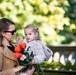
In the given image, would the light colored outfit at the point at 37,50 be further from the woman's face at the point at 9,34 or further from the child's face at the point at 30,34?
the woman's face at the point at 9,34

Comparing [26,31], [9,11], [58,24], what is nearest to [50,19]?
[58,24]

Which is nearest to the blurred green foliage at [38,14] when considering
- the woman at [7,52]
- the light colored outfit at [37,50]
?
the light colored outfit at [37,50]

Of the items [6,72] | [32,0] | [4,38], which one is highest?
[32,0]

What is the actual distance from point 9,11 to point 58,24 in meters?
1.65

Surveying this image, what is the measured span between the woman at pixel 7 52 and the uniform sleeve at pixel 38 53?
0.24m

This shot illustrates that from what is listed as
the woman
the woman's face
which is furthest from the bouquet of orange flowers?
the woman's face

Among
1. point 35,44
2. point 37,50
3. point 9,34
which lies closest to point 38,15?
point 35,44

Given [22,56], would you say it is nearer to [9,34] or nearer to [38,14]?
[9,34]

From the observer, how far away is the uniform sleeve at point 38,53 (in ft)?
16.8

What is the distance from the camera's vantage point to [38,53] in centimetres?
525

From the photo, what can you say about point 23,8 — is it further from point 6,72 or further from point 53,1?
point 6,72

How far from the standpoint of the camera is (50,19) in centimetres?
1484

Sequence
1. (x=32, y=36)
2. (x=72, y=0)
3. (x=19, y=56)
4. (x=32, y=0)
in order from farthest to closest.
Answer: (x=72, y=0) → (x=32, y=0) → (x=32, y=36) → (x=19, y=56)

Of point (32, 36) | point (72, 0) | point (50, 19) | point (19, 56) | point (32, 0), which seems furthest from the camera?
point (72, 0)
